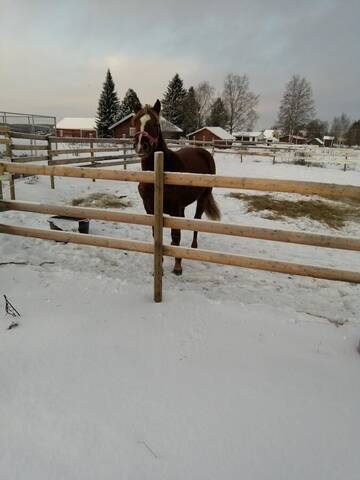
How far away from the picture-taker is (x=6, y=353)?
7.25 ft

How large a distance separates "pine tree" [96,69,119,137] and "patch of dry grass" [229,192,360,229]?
41668mm

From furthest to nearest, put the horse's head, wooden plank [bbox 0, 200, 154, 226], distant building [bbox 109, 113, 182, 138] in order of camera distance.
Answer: distant building [bbox 109, 113, 182, 138] → the horse's head → wooden plank [bbox 0, 200, 154, 226]

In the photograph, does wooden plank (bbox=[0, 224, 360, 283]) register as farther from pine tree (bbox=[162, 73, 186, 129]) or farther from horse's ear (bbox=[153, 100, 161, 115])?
pine tree (bbox=[162, 73, 186, 129])

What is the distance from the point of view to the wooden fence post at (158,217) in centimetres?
278

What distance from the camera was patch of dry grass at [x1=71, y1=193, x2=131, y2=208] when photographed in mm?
7713

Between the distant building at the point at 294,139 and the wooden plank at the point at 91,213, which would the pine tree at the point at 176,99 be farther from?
the wooden plank at the point at 91,213

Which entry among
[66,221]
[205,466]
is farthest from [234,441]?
[66,221]

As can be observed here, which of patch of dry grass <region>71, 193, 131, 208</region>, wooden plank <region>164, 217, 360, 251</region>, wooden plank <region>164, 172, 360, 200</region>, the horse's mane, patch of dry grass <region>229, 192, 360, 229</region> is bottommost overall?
patch of dry grass <region>229, 192, 360, 229</region>

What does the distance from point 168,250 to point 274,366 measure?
1435mm

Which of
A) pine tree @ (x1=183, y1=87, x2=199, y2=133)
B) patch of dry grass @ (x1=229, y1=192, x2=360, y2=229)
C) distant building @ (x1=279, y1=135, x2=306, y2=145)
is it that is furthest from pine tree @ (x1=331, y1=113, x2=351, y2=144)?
patch of dry grass @ (x1=229, y1=192, x2=360, y2=229)

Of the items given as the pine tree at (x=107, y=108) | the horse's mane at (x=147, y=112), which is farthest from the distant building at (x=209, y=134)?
the horse's mane at (x=147, y=112)

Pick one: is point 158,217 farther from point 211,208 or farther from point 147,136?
point 211,208

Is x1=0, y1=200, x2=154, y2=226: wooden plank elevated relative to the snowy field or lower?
elevated

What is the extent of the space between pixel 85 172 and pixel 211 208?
2.92 m
